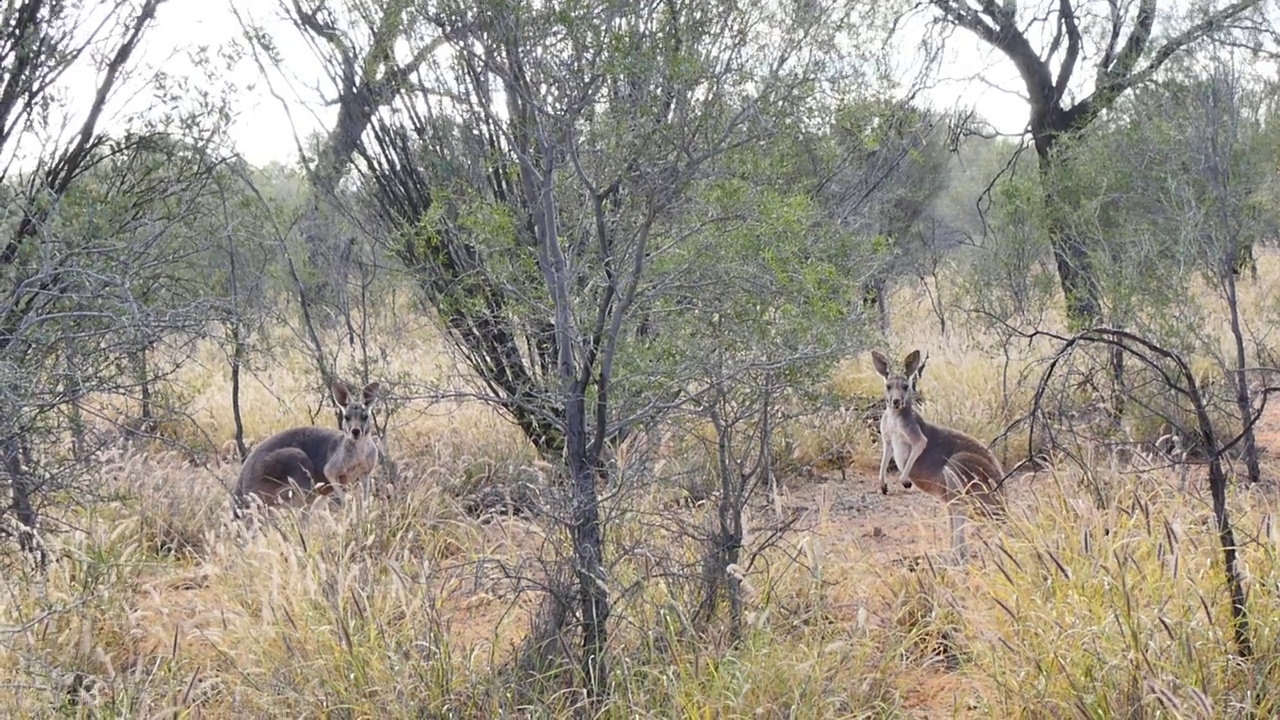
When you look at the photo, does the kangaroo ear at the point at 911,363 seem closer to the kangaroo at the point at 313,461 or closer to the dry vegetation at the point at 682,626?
the dry vegetation at the point at 682,626

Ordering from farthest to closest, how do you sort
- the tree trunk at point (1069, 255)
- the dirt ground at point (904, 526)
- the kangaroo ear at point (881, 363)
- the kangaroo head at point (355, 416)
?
1. the tree trunk at point (1069, 255)
2. the kangaroo ear at point (881, 363)
3. the kangaroo head at point (355, 416)
4. the dirt ground at point (904, 526)

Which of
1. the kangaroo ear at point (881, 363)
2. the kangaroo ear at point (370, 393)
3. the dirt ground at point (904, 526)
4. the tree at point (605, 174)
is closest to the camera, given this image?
the tree at point (605, 174)

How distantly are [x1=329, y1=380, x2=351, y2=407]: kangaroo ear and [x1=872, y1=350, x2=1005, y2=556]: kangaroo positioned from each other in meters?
3.25

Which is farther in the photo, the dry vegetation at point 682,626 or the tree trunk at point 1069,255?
the tree trunk at point 1069,255

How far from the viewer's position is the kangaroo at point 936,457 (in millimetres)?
6027

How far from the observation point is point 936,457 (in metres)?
6.46

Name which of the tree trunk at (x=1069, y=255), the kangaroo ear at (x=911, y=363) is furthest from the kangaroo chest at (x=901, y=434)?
the tree trunk at (x=1069, y=255)

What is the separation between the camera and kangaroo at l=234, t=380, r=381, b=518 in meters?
6.66

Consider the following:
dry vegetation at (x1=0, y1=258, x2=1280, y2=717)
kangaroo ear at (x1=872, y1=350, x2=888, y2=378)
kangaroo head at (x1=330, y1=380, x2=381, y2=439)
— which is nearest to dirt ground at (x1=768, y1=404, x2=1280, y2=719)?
dry vegetation at (x1=0, y1=258, x2=1280, y2=717)

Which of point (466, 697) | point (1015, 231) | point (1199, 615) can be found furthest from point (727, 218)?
point (1015, 231)

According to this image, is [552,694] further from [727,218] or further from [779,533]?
[727,218]

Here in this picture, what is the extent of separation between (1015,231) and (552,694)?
9279mm

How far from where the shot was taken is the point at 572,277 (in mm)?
4031

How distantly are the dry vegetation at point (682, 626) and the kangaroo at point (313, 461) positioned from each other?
1.97 ft
